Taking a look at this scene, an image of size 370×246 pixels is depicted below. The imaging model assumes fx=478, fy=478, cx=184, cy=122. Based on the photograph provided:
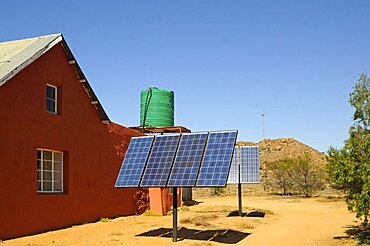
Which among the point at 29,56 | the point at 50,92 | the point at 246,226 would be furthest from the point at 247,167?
the point at 29,56

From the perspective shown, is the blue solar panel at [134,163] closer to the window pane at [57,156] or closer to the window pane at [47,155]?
the window pane at [47,155]

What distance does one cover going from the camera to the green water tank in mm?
27344

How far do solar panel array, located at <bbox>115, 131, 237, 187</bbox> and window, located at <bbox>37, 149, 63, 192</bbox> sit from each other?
3211mm

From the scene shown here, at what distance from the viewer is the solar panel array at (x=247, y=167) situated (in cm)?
2339

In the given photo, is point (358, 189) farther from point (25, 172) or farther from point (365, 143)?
point (25, 172)

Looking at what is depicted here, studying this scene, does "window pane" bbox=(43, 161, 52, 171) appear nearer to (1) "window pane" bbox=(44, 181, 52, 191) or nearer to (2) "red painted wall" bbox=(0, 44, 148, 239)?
(1) "window pane" bbox=(44, 181, 52, 191)

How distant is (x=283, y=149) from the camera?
6700 cm

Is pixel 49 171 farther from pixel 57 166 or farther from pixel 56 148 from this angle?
pixel 56 148

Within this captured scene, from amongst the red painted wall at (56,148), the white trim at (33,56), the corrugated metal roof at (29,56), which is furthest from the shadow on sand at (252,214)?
the white trim at (33,56)

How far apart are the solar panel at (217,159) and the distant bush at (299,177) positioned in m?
27.3

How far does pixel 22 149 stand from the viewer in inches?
597

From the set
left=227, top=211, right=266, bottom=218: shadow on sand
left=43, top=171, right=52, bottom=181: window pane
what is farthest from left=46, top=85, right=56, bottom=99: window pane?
left=227, top=211, right=266, bottom=218: shadow on sand

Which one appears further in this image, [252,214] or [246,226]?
[252,214]

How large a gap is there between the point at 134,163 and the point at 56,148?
11.4 ft
